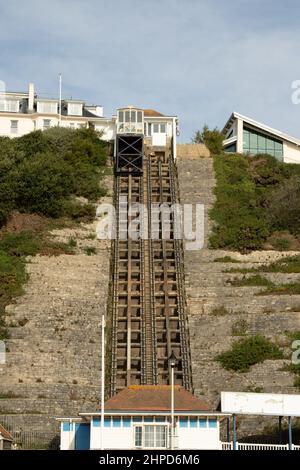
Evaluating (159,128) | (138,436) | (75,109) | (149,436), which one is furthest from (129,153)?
(149,436)

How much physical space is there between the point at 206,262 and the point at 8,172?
17361 mm

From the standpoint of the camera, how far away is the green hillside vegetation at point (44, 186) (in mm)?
62938

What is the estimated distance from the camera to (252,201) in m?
74.1

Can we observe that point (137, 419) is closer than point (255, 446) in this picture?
Yes

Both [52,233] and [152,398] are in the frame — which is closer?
[152,398]

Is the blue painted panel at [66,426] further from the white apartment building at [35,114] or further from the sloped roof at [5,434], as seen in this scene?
the white apartment building at [35,114]

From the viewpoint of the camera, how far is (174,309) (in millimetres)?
57156

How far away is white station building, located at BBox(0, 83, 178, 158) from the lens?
8156cm

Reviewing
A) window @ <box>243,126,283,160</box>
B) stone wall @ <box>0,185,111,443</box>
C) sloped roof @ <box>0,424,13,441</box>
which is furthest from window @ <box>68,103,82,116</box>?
sloped roof @ <box>0,424,13,441</box>

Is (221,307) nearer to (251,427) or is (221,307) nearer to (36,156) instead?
Result: (251,427)

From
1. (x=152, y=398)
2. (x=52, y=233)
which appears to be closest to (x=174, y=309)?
(x=52, y=233)

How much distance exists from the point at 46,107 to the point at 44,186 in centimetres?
2079

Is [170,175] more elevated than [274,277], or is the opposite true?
[170,175]

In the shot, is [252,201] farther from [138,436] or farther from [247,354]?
[138,436]
